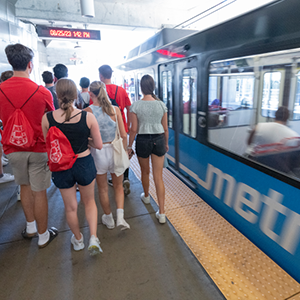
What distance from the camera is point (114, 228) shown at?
8.83ft

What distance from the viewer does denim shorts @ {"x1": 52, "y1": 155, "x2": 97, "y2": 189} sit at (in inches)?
77.9

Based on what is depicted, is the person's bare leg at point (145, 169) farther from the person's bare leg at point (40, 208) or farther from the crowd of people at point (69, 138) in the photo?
the person's bare leg at point (40, 208)

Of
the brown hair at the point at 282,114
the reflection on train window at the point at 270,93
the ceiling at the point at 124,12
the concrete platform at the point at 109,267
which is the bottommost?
the concrete platform at the point at 109,267

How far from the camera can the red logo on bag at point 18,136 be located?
2.00 m

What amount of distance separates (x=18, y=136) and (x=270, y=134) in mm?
2175

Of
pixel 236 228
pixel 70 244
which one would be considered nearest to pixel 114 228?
pixel 70 244

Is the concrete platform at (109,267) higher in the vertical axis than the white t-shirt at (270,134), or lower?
lower

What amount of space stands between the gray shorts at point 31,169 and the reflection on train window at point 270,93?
2.06 meters

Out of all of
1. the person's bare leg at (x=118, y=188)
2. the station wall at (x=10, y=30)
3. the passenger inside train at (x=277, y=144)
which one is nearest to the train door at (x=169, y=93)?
the person's bare leg at (x=118, y=188)

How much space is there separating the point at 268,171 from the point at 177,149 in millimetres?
2003

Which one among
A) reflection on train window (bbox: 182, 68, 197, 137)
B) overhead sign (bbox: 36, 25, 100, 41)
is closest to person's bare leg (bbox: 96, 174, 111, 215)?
reflection on train window (bbox: 182, 68, 197, 137)

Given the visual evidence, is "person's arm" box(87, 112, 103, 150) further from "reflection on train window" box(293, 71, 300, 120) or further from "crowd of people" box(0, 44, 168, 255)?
A: "reflection on train window" box(293, 71, 300, 120)

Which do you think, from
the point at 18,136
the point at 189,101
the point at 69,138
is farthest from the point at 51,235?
the point at 189,101

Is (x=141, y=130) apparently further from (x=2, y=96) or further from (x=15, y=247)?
(x=15, y=247)
